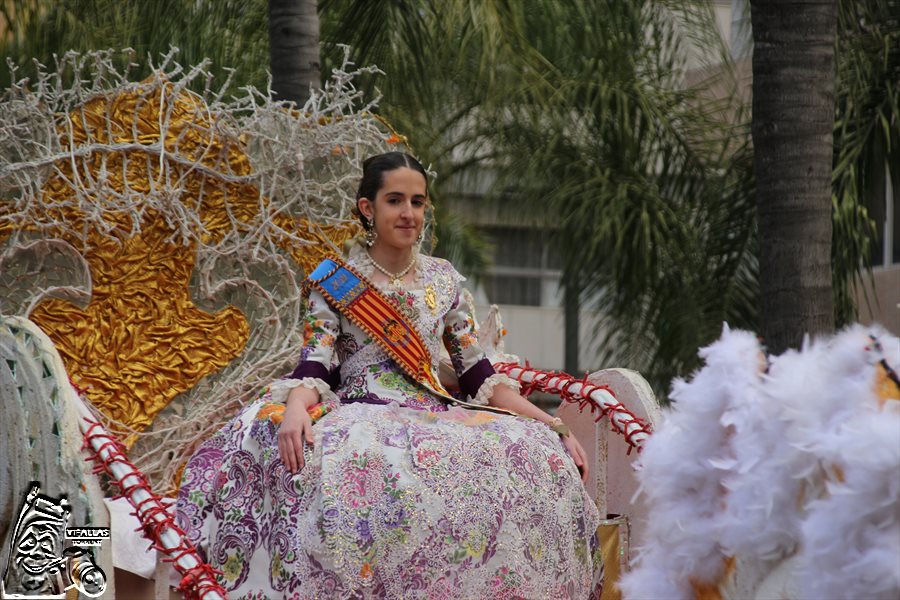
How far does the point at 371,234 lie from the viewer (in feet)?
15.1

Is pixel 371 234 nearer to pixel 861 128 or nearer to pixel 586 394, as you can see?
pixel 586 394

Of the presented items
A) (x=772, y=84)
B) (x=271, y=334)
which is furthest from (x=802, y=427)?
(x=772, y=84)

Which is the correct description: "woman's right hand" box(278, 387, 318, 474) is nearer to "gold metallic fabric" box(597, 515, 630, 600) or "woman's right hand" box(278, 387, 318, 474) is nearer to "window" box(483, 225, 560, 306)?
"gold metallic fabric" box(597, 515, 630, 600)

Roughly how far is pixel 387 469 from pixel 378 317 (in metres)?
0.76

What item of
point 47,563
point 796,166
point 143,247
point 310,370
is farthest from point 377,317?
point 796,166

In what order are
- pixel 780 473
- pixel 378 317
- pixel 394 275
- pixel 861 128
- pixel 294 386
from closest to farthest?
pixel 780 473 → pixel 294 386 → pixel 378 317 → pixel 394 275 → pixel 861 128

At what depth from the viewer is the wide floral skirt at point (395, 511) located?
3.74 metres

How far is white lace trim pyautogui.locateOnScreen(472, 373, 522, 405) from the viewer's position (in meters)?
4.61

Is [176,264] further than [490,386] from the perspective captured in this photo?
Yes

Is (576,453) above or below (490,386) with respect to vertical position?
below

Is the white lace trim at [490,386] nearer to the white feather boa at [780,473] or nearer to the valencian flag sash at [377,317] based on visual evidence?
the valencian flag sash at [377,317]

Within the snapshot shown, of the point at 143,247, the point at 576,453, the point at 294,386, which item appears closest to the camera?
the point at 294,386

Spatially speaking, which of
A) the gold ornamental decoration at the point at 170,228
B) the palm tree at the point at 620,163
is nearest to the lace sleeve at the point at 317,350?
the gold ornamental decoration at the point at 170,228

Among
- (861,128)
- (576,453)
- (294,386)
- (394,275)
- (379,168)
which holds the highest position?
(861,128)
